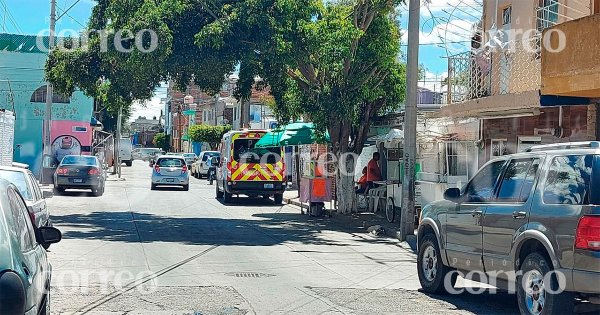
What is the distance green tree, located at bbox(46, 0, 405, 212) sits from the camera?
17.6m

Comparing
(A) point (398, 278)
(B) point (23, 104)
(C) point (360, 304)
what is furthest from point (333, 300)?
(B) point (23, 104)

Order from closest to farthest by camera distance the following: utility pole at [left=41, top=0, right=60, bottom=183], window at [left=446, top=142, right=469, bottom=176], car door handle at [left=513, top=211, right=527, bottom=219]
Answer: car door handle at [left=513, top=211, right=527, bottom=219]
window at [left=446, top=142, right=469, bottom=176]
utility pole at [left=41, top=0, right=60, bottom=183]

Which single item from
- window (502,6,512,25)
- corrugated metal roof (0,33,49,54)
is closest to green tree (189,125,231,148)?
corrugated metal roof (0,33,49,54)

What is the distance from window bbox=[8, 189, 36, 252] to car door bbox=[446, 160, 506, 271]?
510cm

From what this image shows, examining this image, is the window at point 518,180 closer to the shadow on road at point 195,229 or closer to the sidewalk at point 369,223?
the sidewalk at point 369,223

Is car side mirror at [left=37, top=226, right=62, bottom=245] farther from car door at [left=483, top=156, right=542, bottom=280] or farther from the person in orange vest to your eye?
the person in orange vest

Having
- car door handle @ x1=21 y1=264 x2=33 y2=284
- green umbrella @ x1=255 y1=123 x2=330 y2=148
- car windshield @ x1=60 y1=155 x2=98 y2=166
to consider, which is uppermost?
green umbrella @ x1=255 y1=123 x2=330 y2=148

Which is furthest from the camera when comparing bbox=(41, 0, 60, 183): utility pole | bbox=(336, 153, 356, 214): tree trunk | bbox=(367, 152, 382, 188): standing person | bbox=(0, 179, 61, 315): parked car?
bbox=(41, 0, 60, 183): utility pole

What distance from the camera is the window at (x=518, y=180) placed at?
27.7ft

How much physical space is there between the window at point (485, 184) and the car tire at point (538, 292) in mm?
1270

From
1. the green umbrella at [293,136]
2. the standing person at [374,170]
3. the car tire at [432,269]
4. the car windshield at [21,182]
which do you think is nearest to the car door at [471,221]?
the car tire at [432,269]

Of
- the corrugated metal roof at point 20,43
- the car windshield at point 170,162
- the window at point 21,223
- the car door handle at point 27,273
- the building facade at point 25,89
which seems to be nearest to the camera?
the car door handle at point 27,273

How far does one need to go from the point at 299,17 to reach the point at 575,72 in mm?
7524

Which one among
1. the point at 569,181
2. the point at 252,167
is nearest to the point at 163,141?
the point at 252,167
